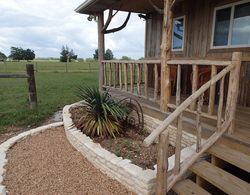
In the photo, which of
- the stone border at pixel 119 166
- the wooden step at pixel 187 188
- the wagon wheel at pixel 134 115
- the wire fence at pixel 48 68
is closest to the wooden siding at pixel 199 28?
the wagon wheel at pixel 134 115

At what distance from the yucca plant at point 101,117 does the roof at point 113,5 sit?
2.39 m

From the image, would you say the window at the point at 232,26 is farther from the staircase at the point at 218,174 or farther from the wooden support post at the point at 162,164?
the wooden support post at the point at 162,164

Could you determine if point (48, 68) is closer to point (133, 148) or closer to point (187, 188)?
point (133, 148)

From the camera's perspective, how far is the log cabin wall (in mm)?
4437

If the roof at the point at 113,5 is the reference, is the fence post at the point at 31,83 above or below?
below

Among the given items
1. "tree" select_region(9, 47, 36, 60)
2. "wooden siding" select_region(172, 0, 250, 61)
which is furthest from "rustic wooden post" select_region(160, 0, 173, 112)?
"tree" select_region(9, 47, 36, 60)

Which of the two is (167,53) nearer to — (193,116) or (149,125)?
(193,116)

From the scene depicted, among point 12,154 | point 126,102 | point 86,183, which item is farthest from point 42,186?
point 126,102

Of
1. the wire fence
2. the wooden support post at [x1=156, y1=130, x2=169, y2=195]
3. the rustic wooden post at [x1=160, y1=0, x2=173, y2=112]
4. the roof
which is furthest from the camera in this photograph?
the wire fence

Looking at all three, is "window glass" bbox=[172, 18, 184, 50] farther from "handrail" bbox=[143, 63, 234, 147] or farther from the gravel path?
the gravel path

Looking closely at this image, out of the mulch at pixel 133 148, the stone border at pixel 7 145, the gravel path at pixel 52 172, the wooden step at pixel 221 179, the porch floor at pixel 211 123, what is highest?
the porch floor at pixel 211 123

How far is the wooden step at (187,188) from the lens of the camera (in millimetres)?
2469

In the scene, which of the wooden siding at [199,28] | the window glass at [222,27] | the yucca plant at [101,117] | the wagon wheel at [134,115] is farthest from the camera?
the wooden siding at [199,28]

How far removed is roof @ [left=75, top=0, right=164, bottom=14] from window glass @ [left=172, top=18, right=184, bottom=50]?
70cm
